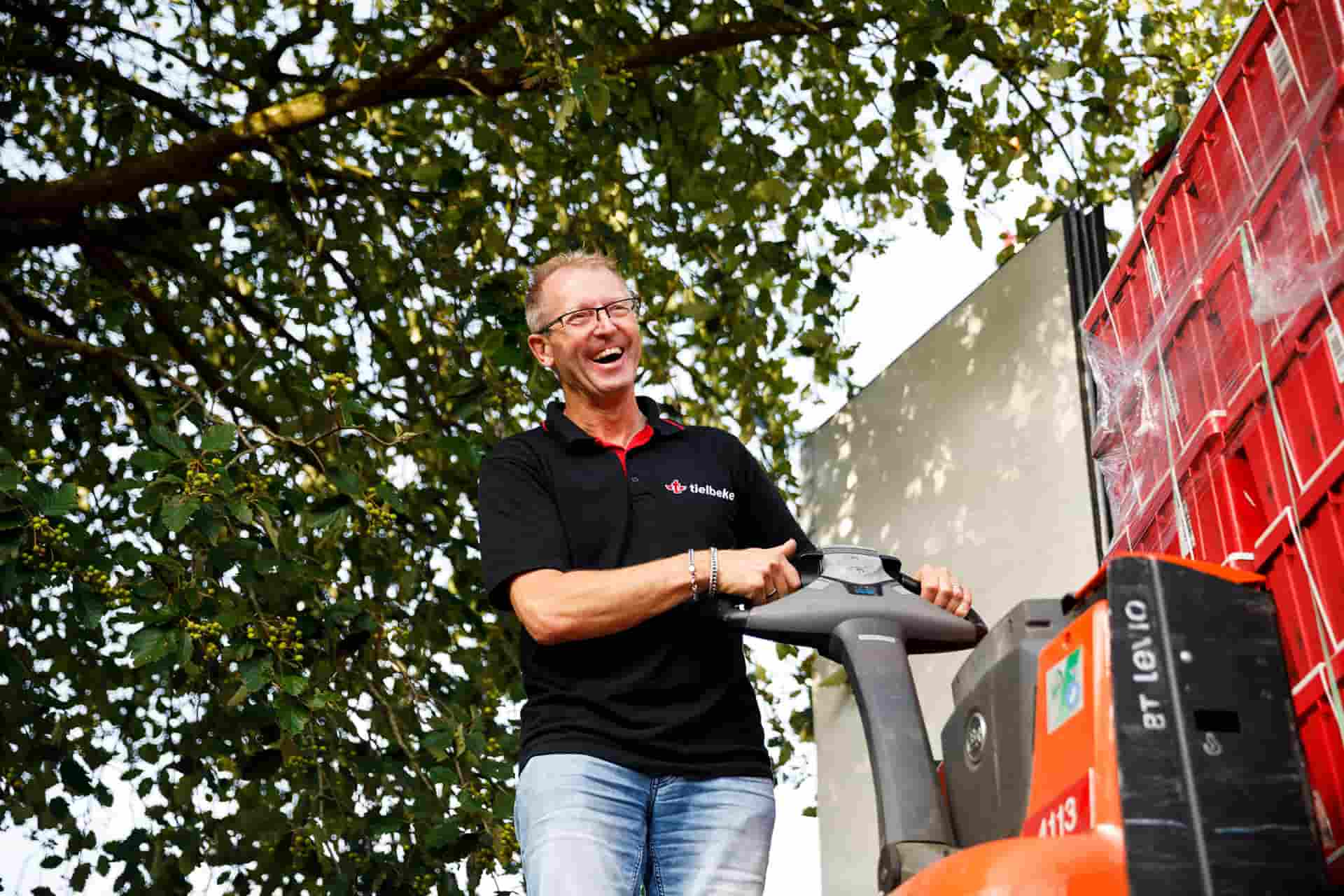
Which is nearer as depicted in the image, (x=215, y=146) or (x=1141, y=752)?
(x=1141, y=752)

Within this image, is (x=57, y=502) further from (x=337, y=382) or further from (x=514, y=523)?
(x=514, y=523)

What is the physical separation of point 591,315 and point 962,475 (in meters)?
3.31

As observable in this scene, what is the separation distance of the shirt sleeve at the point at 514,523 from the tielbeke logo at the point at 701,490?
0.65ft

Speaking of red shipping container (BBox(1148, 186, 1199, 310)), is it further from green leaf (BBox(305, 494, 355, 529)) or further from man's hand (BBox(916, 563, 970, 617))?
green leaf (BBox(305, 494, 355, 529))

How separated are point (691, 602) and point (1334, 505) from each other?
0.90 m

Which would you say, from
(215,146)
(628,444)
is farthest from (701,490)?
(215,146)

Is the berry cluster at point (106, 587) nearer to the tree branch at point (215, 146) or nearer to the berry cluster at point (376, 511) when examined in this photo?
the berry cluster at point (376, 511)

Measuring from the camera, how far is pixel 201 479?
12.5ft

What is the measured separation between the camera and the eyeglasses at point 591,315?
2.64 metres

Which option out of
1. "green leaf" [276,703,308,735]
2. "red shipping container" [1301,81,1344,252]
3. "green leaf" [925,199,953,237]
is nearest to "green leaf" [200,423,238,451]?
"green leaf" [276,703,308,735]

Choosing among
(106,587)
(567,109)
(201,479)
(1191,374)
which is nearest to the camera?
(1191,374)

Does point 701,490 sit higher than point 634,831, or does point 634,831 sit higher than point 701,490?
point 701,490

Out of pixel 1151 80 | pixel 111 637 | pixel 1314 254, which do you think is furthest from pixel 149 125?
pixel 1314 254

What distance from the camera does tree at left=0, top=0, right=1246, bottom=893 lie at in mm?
4516
